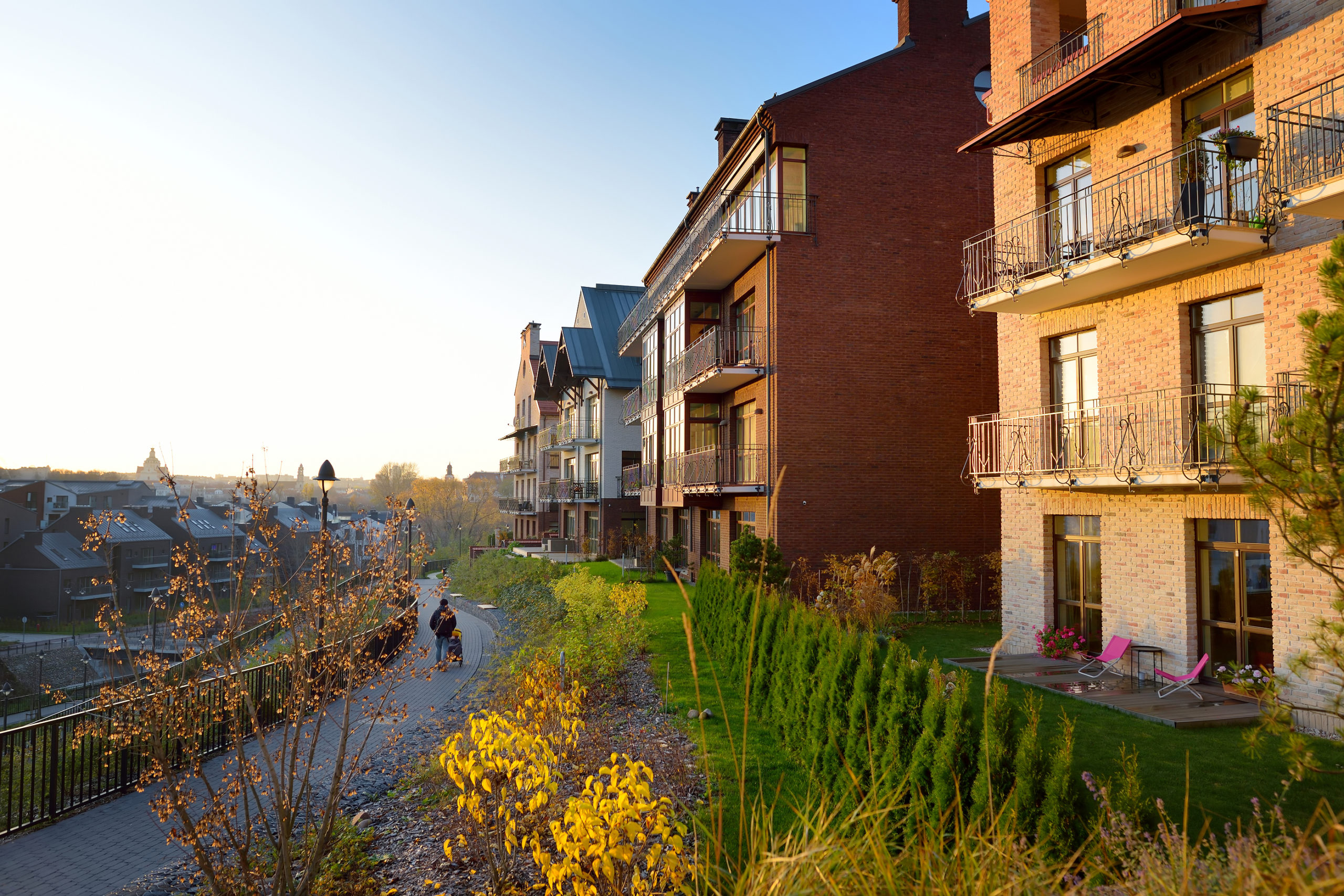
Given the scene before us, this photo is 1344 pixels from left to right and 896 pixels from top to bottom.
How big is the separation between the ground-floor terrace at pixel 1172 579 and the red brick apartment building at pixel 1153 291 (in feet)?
0.10

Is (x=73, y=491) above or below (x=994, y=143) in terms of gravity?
below

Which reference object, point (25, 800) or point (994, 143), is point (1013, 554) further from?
point (25, 800)

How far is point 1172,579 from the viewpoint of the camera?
10617mm

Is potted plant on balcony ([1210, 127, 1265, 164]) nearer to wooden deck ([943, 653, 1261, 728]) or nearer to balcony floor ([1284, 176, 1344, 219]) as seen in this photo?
balcony floor ([1284, 176, 1344, 219])

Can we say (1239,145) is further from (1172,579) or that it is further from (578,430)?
(578,430)

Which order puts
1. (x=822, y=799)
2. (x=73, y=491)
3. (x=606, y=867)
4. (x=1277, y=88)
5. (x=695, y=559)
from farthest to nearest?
(x=73, y=491) → (x=695, y=559) → (x=1277, y=88) → (x=606, y=867) → (x=822, y=799)

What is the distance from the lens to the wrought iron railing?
330 inches

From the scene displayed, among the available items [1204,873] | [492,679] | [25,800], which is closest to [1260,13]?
[1204,873]

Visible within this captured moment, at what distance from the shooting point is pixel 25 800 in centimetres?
1072

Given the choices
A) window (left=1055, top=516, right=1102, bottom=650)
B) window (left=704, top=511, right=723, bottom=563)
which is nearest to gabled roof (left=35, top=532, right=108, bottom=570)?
window (left=704, top=511, right=723, bottom=563)

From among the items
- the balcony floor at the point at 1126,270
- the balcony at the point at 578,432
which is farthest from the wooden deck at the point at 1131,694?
the balcony at the point at 578,432

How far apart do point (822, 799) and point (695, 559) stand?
2248 centimetres

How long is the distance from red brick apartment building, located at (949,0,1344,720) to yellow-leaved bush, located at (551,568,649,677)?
6.86 meters

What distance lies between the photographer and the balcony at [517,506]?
52.1 meters
